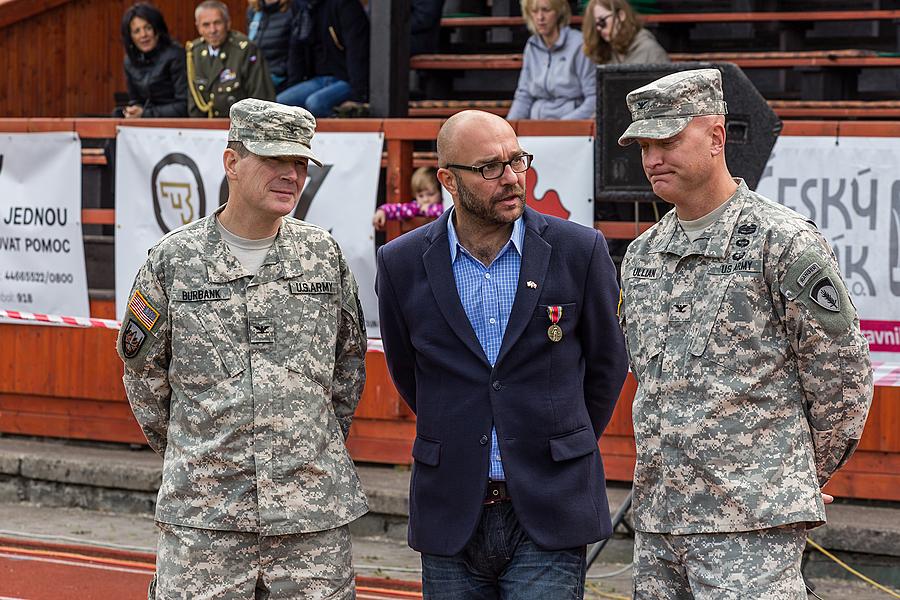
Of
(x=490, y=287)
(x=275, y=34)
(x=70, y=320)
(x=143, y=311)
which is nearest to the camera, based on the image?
(x=490, y=287)

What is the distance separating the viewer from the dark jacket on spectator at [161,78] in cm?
988

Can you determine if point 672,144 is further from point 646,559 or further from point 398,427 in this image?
point 398,427

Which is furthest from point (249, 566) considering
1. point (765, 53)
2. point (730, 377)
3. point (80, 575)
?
point (765, 53)

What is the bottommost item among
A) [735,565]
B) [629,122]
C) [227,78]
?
[735,565]

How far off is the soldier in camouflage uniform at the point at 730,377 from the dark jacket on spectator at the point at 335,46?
20.8ft

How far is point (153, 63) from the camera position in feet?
33.0

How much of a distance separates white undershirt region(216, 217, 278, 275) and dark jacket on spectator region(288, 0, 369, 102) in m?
5.83

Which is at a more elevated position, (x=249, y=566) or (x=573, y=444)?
(x=573, y=444)

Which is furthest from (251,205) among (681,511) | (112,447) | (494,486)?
(112,447)

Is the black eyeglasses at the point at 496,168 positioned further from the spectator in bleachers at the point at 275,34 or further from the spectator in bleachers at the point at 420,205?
the spectator in bleachers at the point at 275,34

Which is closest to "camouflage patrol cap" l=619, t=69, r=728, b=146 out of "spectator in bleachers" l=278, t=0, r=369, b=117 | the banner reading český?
the banner reading český

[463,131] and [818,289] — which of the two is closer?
[818,289]

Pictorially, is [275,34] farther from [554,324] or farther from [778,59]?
[554,324]

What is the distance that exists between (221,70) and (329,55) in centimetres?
95
